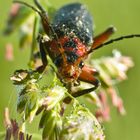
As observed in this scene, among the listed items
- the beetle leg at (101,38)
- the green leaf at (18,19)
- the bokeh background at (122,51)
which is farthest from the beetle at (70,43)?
the bokeh background at (122,51)

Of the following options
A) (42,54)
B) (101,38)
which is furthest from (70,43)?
(101,38)

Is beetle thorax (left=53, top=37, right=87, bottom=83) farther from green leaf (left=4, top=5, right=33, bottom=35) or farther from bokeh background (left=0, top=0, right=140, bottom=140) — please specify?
bokeh background (left=0, top=0, right=140, bottom=140)

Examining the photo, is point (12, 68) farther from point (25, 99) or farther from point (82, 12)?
point (25, 99)

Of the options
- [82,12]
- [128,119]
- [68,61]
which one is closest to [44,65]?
[68,61]

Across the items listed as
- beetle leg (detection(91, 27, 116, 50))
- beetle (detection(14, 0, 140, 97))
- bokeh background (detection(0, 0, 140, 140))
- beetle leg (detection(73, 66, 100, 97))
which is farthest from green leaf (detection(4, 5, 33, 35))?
beetle leg (detection(73, 66, 100, 97))

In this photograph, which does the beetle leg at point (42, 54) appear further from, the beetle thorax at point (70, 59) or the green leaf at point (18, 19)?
the green leaf at point (18, 19)

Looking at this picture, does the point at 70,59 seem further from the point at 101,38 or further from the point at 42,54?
the point at 101,38
